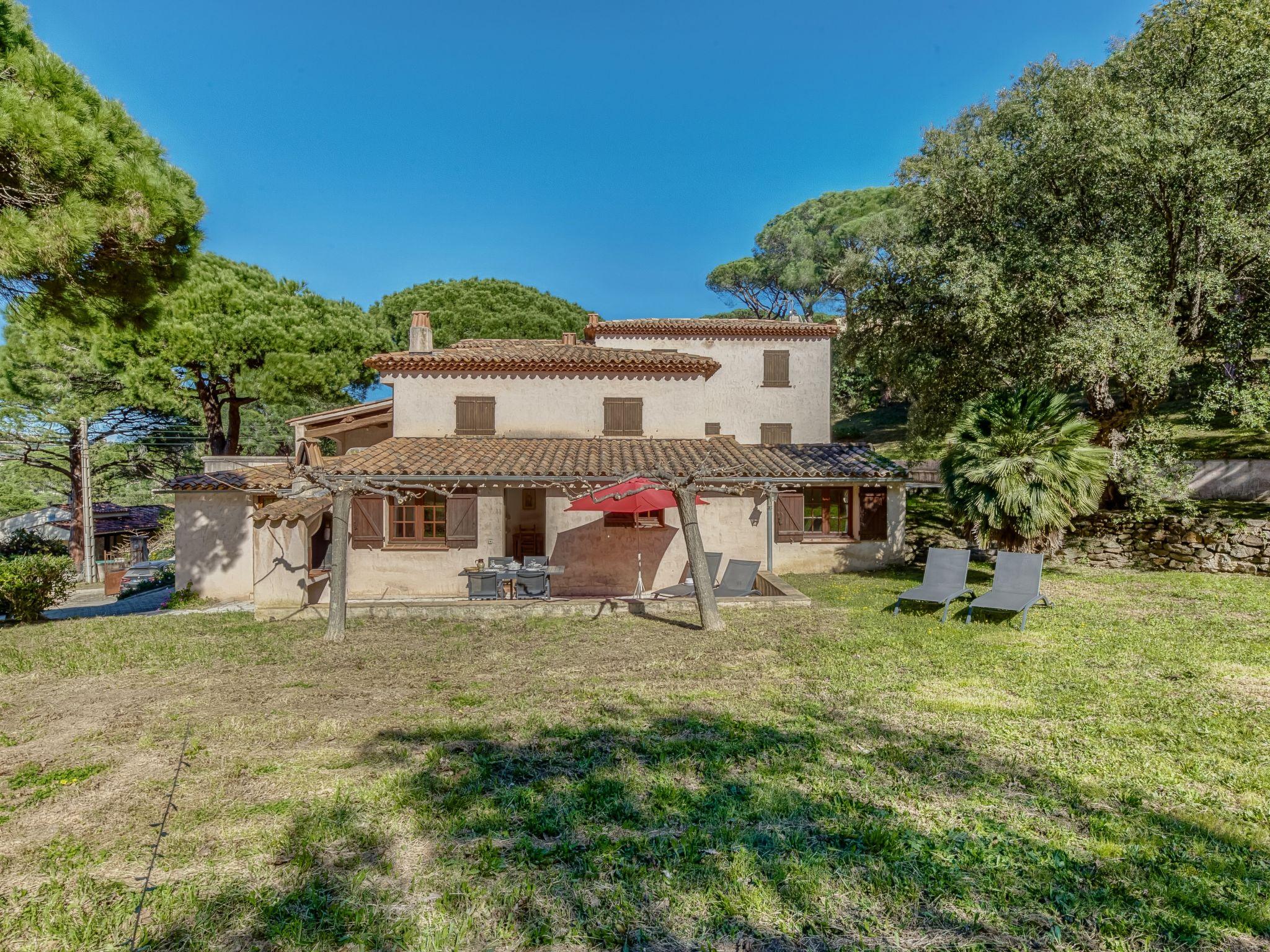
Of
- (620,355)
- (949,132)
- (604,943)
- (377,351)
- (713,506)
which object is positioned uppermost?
(949,132)

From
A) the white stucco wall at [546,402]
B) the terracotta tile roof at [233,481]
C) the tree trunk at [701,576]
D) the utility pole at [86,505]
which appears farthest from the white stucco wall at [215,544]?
the utility pole at [86,505]

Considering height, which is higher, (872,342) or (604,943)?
(872,342)

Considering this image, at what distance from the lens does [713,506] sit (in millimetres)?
15078

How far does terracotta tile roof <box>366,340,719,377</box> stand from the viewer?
16297 mm

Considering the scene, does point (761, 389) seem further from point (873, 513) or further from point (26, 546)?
point (26, 546)

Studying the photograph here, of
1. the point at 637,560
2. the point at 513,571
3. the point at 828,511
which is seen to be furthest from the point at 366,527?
the point at 828,511

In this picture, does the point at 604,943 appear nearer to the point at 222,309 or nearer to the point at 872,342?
the point at 872,342

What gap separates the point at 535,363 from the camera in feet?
54.1

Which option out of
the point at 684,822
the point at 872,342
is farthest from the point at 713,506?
the point at 684,822

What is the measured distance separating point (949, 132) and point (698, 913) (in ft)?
59.3

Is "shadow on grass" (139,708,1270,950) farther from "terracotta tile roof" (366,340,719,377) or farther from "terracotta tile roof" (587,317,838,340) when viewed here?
"terracotta tile roof" (587,317,838,340)

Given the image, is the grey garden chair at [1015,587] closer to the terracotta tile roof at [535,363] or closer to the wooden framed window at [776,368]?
the terracotta tile roof at [535,363]

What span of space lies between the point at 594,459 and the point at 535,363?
4018mm

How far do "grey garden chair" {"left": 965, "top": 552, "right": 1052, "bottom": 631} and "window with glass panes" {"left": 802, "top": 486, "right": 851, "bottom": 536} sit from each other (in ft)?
19.5
